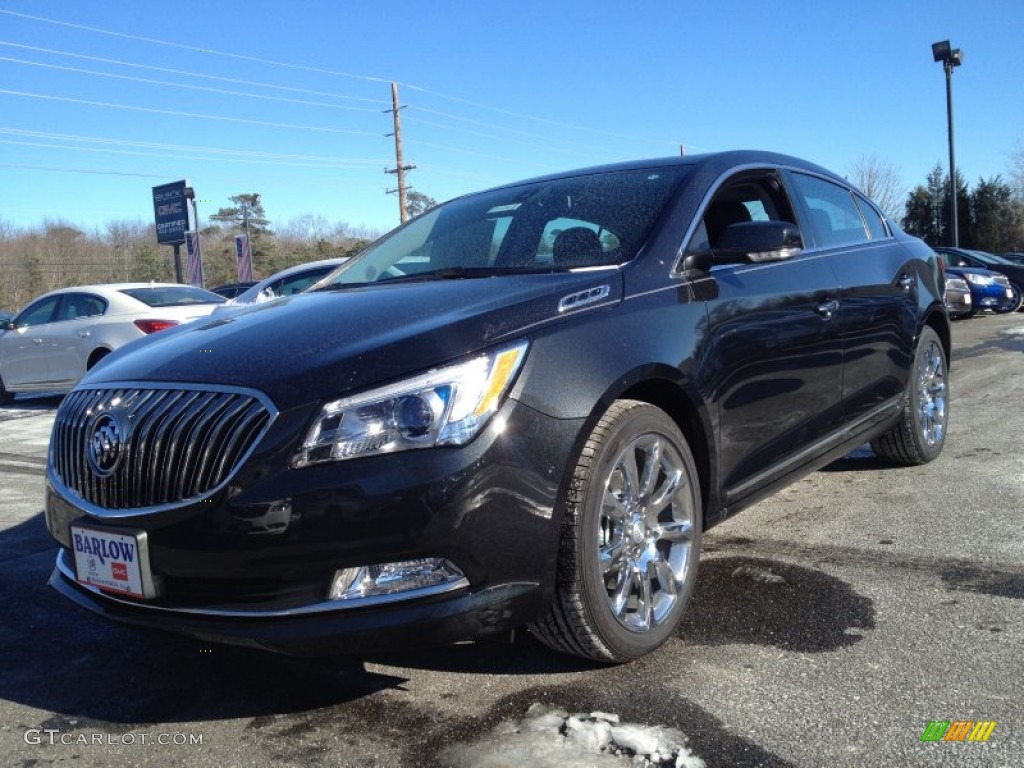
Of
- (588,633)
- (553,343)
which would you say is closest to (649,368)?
(553,343)

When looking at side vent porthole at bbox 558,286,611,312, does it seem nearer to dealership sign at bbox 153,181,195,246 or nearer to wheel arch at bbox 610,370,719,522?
wheel arch at bbox 610,370,719,522

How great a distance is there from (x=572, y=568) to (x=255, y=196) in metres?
69.6

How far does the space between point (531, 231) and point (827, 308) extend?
1.37 metres

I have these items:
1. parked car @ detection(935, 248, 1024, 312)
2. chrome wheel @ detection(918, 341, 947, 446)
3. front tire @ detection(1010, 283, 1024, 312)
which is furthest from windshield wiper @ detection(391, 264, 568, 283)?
parked car @ detection(935, 248, 1024, 312)

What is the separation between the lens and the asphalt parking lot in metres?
2.28

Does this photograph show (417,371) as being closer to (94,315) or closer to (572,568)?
(572,568)

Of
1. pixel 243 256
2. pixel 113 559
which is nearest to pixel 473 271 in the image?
pixel 113 559

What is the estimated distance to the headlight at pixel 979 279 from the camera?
17453 millimetres

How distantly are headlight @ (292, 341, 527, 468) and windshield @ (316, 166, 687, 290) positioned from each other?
3.17 feet

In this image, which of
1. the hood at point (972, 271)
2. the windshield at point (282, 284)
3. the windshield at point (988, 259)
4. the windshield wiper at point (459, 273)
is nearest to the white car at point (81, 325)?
the windshield at point (282, 284)

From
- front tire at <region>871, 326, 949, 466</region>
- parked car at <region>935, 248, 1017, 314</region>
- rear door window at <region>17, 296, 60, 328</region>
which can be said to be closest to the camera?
front tire at <region>871, 326, 949, 466</region>

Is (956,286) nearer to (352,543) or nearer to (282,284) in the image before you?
(282,284)

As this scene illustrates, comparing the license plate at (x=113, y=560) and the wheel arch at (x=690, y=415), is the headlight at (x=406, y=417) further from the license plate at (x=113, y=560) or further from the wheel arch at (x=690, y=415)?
the wheel arch at (x=690, y=415)

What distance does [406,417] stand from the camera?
2256 mm
